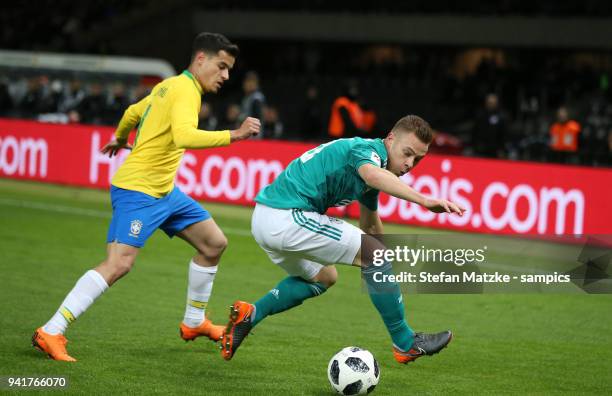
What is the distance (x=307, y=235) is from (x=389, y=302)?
70cm

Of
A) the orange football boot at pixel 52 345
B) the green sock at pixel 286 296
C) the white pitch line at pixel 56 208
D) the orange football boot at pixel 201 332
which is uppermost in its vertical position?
the green sock at pixel 286 296

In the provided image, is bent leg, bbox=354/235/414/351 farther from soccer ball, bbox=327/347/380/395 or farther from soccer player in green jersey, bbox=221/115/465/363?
soccer ball, bbox=327/347/380/395

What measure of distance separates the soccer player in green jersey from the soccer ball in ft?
1.52

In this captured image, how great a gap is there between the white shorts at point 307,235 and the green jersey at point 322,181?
78mm

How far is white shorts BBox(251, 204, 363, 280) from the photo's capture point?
6586 mm

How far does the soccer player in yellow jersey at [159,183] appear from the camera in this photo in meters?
6.83

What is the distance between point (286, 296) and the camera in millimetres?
7031

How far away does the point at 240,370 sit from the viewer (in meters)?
6.98

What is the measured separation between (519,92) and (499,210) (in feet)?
51.7

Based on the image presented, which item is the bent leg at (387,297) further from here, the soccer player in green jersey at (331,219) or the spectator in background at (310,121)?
the spectator in background at (310,121)

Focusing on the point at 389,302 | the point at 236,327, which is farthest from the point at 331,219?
the point at 236,327

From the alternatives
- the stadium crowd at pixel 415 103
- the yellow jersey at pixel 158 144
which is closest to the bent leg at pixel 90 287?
the yellow jersey at pixel 158 144

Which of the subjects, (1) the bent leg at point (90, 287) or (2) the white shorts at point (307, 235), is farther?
(1) the bent leg at point (90, 287)

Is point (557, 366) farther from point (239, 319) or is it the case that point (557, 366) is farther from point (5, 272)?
point (5, 272)
